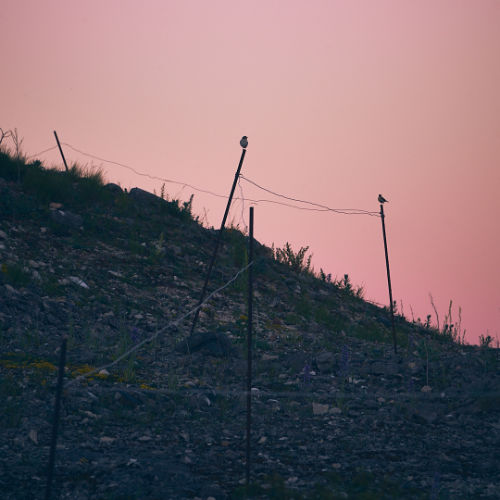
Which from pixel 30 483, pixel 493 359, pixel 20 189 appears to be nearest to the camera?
pixel 30 483

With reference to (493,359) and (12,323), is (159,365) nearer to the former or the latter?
(12,323)

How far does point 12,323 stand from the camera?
959cm

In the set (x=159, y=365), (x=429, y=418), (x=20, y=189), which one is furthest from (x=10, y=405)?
(x=20, y=189)

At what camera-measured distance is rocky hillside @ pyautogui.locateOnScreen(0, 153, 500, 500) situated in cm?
595

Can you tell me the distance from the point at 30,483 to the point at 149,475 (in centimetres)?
117

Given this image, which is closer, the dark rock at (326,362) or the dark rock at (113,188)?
the dark rock at (326,362)

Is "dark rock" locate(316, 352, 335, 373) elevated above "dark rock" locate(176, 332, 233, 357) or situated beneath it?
situated beneath

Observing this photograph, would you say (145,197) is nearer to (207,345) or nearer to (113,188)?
(113,188)

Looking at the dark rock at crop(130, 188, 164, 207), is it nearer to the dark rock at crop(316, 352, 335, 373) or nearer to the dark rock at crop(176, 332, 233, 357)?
the dark rock at crop(176, 332, 233, 357)

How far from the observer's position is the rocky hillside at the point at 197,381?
5.95 m

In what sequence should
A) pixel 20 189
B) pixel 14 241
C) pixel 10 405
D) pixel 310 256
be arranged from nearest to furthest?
pixel 10 405
pixel 14 241
pixel 20 189
pixel 310 256

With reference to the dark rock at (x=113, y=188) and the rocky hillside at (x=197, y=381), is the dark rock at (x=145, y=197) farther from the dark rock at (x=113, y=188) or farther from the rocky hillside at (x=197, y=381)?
the rocky hillside at (x=197, y=381)

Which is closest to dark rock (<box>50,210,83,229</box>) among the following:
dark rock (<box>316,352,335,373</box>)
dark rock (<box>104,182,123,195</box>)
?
dark rock (<box>104,182,123,195</box>)

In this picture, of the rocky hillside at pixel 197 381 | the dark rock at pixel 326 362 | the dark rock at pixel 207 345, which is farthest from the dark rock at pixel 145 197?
the dark rock at pixel 326 362
